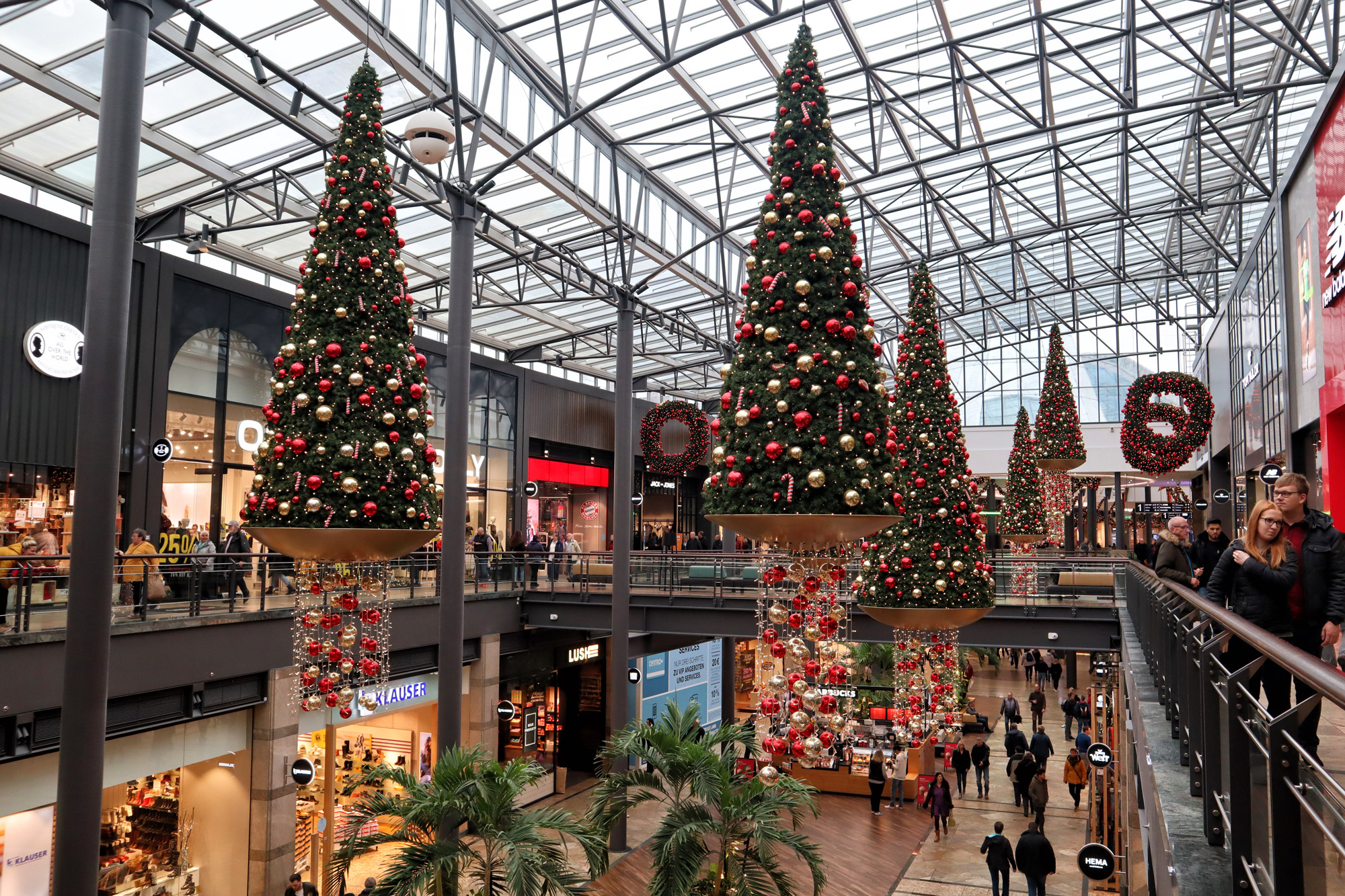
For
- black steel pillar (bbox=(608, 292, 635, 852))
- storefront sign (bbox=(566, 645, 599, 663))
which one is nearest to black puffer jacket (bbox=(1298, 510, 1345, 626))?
black steel pillar (bbox=(608, 292, 635, 852))

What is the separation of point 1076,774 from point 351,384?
53.6ft

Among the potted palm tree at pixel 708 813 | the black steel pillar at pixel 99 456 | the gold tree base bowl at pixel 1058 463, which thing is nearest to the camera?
the black steel pillar at pixel 99 456

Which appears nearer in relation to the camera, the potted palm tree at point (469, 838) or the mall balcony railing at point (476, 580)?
the potted palm tree at point (469, 838)

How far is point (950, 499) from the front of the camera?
1004 centimetres

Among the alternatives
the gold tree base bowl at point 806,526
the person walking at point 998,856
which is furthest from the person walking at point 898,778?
the gold tree base bowl at point 806,526

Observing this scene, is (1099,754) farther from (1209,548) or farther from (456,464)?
(456,464)

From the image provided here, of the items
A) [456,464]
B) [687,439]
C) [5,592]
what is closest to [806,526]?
[456,464]

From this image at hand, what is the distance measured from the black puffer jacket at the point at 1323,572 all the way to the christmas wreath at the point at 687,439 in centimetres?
2009

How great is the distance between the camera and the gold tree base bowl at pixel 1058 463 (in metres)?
16.0

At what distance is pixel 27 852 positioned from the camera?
9.45 metres

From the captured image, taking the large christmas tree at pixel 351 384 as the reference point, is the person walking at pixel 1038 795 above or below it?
below

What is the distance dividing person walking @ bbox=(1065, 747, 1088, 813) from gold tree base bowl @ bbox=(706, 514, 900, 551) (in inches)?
546

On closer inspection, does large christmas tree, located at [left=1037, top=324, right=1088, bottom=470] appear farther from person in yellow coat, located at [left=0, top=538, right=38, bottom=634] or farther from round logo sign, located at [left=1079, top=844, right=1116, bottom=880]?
person in yellow coat, located at [left=0, top=538, right=38, bottom=634]

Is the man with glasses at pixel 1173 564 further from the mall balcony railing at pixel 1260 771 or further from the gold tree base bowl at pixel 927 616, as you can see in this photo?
the gold tree base bowl at pixel 927 616
